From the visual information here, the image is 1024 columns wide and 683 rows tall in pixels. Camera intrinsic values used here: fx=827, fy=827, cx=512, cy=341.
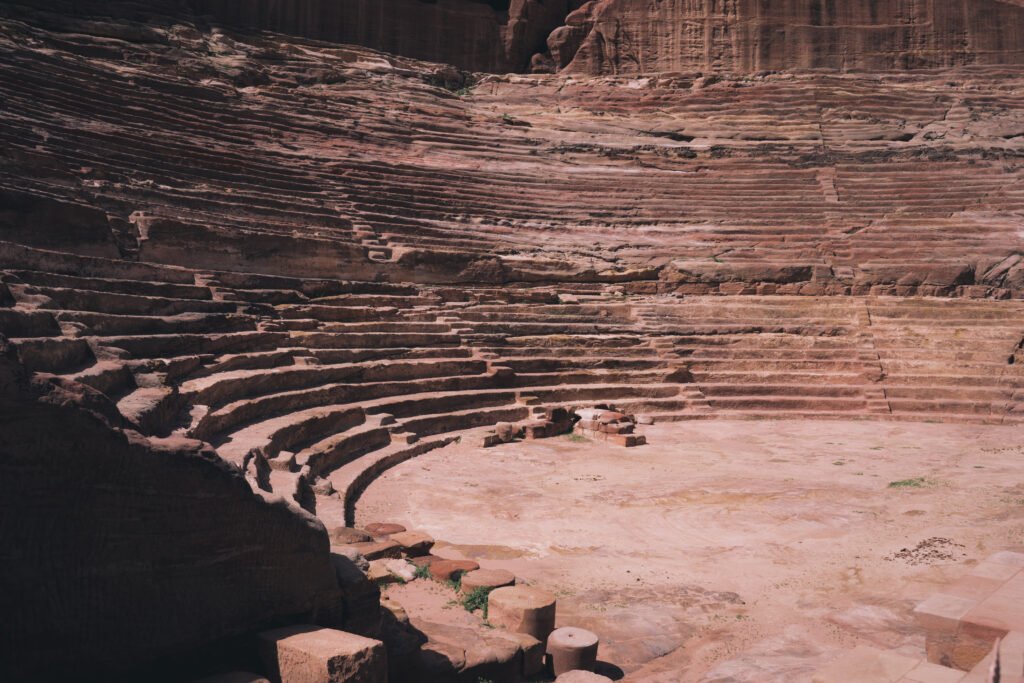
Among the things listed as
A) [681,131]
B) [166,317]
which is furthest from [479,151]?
[166,317]

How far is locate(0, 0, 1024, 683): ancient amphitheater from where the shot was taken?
3119 millimetres

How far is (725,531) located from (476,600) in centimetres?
251

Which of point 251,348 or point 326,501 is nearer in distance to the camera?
point 326,501

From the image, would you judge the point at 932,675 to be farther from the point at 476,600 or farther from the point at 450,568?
the point at 450,568

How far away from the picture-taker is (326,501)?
6.05m

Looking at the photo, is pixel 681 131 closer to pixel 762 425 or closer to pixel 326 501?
pixel 762 425

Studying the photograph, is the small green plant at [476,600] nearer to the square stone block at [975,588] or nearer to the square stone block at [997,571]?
the square stone block at [975,588]

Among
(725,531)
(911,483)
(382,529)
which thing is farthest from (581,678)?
(911,483)

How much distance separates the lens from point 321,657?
2.88m

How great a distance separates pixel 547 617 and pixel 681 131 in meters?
19.4

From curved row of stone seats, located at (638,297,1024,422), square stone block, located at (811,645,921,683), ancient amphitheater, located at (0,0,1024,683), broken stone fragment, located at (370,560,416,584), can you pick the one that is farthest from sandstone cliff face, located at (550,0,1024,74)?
square stone block, located at (811,645,921,683)

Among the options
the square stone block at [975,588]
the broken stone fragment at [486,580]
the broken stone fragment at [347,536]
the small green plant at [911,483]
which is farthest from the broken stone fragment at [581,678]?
the small green plant at [911,483]

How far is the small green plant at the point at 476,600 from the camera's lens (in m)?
4.45

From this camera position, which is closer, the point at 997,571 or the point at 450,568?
the point at 997,571
